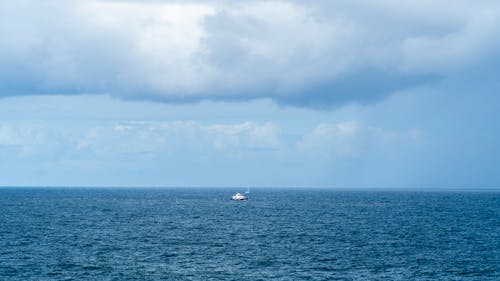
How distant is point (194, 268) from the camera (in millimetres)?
84250

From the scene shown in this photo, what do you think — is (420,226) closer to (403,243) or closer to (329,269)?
(403,243)

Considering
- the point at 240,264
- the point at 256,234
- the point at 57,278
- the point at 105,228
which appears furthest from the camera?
the point at 105,228

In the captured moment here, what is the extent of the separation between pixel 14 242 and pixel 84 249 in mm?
16830

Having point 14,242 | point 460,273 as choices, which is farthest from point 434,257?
point 14,242

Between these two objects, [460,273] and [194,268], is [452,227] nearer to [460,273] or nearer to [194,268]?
[460,273]

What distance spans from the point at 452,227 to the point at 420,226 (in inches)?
293

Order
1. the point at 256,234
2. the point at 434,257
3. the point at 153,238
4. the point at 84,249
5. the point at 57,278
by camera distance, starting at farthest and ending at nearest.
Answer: the point at 256,234 → the point at 153,238 → the point at 84,249 → the point at 434,257 → the point at 57,278

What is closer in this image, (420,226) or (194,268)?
(194,268)

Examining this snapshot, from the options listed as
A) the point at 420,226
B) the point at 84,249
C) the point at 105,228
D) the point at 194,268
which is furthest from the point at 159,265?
the point at 420,226

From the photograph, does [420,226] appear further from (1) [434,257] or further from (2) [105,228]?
(2) [105,228]

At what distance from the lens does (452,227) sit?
461 ft

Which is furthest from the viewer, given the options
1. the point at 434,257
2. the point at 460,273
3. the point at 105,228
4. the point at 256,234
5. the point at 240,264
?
the point at 105,228

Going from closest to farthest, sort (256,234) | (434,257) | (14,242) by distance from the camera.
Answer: (434,257) → (14,242) → (256,234)

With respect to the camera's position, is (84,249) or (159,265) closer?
(159,265)
